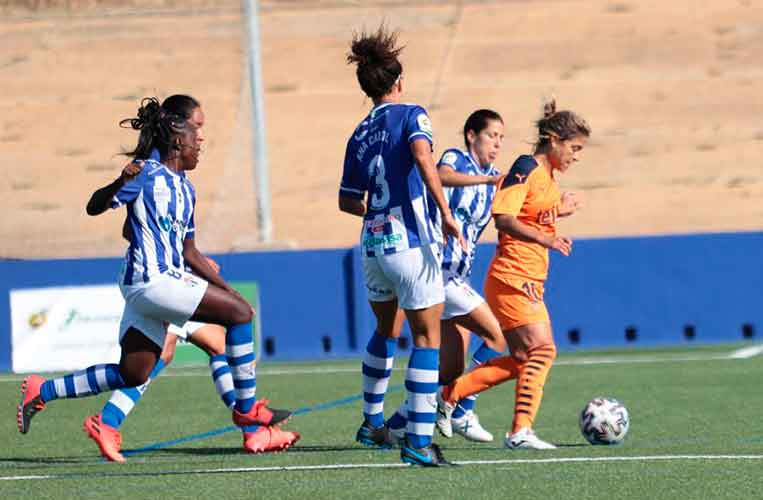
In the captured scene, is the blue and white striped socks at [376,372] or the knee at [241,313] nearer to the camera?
the knee at [241,313]

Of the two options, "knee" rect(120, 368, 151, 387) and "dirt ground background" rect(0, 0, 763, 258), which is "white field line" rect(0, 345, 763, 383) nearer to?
"knee" rect(120, 368, 151, 387)

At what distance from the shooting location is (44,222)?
25359 millimetres

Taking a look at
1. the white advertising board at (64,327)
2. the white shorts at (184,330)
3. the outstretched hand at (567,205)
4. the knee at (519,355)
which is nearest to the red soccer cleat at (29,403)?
the white shorts at (184,330)

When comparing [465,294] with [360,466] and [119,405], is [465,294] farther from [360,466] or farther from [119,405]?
[119,405]

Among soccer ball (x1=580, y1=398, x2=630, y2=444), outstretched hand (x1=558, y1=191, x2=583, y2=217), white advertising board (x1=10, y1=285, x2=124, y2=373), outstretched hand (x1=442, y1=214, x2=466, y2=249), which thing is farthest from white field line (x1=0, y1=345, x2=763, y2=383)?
outstretched hand (x1=442, y1=214, x2=466, y2=249)

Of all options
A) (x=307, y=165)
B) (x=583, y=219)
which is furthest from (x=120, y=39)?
(x=583, y=219)

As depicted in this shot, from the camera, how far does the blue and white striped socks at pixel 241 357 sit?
862 centimetres

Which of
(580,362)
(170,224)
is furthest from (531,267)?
(580,362)

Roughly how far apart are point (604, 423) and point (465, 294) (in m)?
1.13

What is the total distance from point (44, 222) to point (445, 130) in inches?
284

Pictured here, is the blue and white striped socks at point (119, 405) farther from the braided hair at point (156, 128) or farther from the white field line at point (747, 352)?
the white field line at point (747, 352)

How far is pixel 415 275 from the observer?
7809mm

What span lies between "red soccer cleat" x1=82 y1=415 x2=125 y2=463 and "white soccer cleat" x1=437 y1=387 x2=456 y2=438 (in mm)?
1840

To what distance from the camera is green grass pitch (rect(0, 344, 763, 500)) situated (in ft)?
23.6
